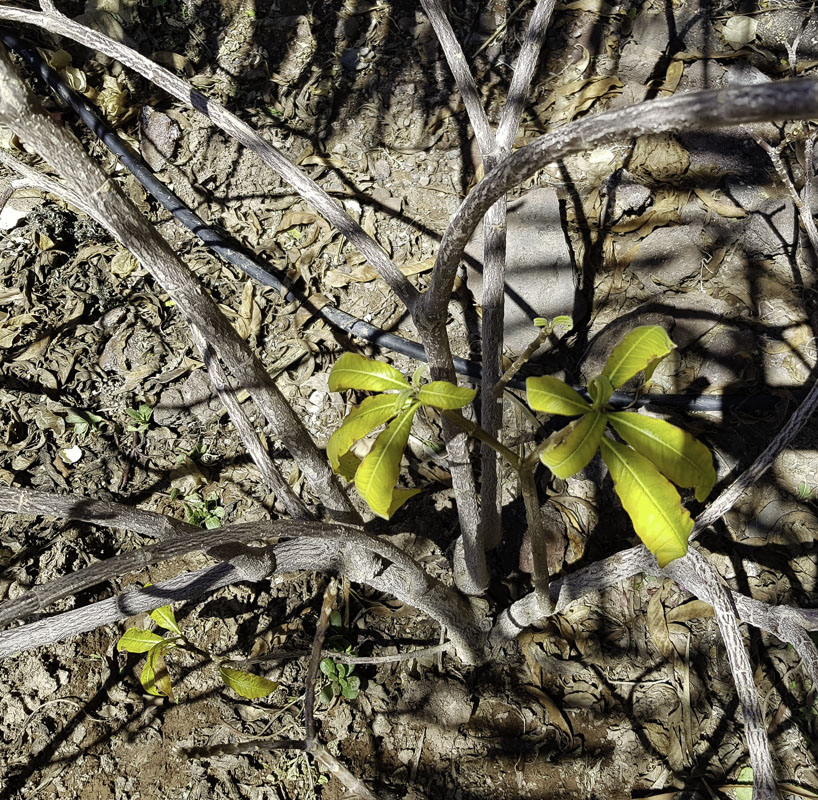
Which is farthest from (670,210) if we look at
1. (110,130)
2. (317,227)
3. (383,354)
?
(110,130)

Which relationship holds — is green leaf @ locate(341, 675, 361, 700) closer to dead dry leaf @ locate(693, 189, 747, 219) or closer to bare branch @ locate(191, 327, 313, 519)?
bare branch @ locate(191, 327, 313, 519)

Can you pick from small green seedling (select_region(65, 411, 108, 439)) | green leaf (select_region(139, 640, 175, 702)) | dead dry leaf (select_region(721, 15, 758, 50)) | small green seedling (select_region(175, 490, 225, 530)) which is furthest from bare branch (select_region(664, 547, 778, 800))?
dead dry leaf (select_region(721, 15, 758, 50))

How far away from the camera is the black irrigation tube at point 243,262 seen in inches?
75.1

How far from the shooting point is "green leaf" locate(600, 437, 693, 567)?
0.76m

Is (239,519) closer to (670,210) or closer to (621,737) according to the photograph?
(621,737)

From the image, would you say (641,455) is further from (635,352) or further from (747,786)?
(747,786)

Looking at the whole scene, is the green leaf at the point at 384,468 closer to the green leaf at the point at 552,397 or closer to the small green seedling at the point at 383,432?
the small green seedling at the point at 383,432

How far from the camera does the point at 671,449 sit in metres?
0.77

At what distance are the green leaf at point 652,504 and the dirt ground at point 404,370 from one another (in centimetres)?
84

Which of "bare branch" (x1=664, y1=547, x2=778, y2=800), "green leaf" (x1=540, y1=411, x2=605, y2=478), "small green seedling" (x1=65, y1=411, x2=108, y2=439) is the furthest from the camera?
"small green seedling" (x1=65, y1=411, x2=108, y2=439)

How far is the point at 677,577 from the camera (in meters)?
1.21

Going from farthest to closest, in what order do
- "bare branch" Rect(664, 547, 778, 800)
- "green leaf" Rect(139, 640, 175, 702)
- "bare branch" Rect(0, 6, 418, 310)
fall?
"green leaf" Rect(139, 640, 175, 702), "bare branch" Rect(0, 6, 418, 310), "bare branch" Rect(664, 547, 778, 800)

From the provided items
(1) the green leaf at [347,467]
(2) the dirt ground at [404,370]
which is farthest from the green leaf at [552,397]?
(2) the dirt ground at [404,370]

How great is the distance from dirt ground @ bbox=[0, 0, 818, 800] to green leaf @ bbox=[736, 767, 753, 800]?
0.08 ft
